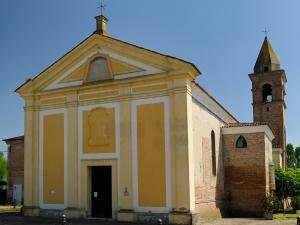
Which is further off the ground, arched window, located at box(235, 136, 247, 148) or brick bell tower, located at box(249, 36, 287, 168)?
brick bell tower, located at box(249, 36, 287, 168)

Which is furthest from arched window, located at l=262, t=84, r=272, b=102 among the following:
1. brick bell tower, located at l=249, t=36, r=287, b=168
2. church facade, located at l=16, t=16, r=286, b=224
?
church facade, located at l=16, t=16, r=286, b=224

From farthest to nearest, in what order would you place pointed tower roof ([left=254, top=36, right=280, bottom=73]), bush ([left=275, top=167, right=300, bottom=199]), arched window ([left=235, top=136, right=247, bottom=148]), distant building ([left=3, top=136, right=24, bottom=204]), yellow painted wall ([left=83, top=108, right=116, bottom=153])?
pointed tower roof ([left=254, top=36, right=280, bottom=73])
distant building ([left=3, top=136, right=24, bottom=204])
bush ([left=275, top=167, right=300, bottom=199])
arched window ([left=235, top=136, right=247, bottom=148])
yellow painted wall ([left=83, top=108, right=116, bottom=153])

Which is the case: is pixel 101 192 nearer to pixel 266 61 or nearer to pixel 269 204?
pixel 269 204

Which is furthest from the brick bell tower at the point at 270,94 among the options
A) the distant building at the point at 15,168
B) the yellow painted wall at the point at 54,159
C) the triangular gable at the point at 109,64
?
the yellow painted wall at the point at 54,159

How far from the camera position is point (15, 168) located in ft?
101

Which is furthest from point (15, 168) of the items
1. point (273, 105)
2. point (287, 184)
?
point (273, 105)

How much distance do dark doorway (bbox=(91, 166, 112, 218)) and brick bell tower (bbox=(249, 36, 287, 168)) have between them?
23.4 metres

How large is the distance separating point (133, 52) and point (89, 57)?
8.39ft

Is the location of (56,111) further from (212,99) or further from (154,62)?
(212,99)

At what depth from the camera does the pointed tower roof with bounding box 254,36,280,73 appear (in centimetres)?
3894

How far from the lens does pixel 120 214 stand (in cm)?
1719

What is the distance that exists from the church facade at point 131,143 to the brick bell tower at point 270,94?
16.9 m

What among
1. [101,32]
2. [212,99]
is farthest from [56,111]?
[212,99]

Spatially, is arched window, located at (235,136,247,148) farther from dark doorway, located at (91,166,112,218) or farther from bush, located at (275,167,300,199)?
dark doorway, located at (91,166,112,218)
